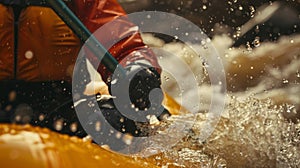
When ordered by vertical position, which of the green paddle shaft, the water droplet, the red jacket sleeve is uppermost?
the red jacket sleeve

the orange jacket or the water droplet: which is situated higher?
the orange jacket

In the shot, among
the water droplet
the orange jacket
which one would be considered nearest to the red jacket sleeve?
the orange jacket

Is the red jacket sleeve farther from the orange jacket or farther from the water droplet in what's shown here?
the water droplet

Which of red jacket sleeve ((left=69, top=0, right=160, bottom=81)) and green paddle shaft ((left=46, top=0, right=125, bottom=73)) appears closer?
green paddle shaft ((left=46, top=0, right=125, bottom=73))

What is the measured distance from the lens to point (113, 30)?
147cm

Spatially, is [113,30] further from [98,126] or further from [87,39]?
[98,126]

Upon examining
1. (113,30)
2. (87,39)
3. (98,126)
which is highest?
(113,30)

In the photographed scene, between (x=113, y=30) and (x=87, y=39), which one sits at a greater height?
(x=113, y=30)

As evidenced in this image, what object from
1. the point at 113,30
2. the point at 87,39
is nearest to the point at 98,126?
the point at 87,39

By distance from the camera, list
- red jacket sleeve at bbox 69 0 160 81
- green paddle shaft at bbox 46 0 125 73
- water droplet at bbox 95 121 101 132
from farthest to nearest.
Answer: red jacket sleeve at bbox 69 0 160 81 → green paddle shaft at bbox 46 0 125 73 → water droplet at bbox 95 121 101 132

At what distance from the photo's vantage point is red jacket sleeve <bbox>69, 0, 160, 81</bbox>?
4.58 ft

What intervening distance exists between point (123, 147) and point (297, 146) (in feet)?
1.53

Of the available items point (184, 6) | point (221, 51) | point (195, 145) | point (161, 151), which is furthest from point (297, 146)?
point (184, 6)

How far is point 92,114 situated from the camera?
3.78 ft
